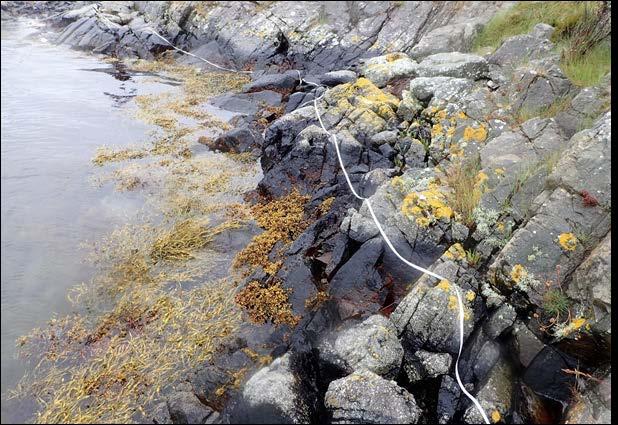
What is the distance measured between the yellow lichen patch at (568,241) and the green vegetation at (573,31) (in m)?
3.63

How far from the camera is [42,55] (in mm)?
17469

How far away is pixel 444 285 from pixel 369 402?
166cm

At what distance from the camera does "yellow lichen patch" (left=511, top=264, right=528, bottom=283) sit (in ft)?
15.1

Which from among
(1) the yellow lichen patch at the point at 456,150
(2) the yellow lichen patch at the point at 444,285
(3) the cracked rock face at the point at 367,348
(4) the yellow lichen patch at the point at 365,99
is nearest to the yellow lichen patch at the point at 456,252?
(2) the yellow lichen patch at the point at 444,285

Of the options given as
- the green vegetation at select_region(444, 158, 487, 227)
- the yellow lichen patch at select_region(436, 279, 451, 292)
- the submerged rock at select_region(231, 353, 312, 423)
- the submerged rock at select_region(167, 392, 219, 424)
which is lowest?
the submerged rock at select_region(167, 392, 219, 424)

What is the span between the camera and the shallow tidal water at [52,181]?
5.65 metres

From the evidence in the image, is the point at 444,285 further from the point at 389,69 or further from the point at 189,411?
the point at 389,69

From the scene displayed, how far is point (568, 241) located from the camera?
181 inches

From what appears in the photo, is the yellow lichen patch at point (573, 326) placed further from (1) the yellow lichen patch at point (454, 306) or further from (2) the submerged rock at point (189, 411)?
(2) the submerged rock at point (189, 411)

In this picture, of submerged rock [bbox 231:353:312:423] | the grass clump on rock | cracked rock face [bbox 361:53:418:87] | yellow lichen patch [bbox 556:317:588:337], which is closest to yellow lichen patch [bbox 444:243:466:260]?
the grass clump on rock

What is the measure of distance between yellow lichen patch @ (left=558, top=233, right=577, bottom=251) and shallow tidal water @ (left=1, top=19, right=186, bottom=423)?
6445 millimetres

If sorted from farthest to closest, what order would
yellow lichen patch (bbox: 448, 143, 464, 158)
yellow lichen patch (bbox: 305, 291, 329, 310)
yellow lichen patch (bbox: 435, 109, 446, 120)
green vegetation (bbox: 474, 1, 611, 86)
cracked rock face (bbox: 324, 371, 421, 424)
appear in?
1. yellow lichen patch (bbox: 435, 109, 446, 120)
2. green vegetation (bbox: 474, 1, 611, 86)
3. yellow lichen patch (bbox: 448, 143, 464, 158)
4. yellow lichen patch (bbox: 305, 291, 329, 310)
5. cracked rock face (bbox: 324, 371, 421, 424)

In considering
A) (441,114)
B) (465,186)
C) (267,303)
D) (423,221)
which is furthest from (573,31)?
(267,303)

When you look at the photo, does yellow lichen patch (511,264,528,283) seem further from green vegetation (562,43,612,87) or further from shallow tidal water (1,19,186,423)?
shallow tidal water (1,19,186,423)
